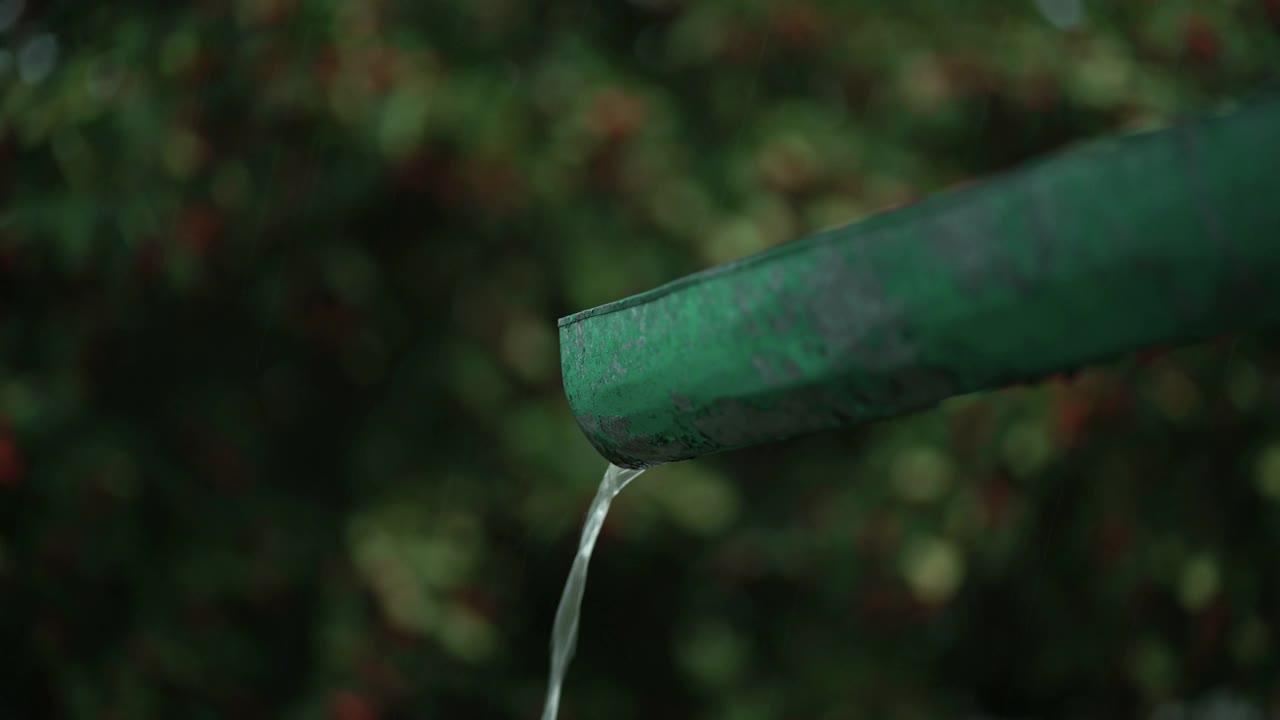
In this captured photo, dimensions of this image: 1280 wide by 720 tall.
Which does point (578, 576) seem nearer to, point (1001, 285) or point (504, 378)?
point (1001, 285)

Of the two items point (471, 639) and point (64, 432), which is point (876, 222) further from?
point (64, 432)

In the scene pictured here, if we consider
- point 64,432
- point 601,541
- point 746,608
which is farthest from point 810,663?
point 64,432

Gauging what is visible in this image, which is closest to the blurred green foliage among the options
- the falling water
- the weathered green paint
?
the falling water

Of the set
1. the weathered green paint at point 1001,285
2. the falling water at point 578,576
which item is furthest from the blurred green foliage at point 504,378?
the weathered green paint at point 1001,285

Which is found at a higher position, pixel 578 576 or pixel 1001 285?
pixel 1001 285

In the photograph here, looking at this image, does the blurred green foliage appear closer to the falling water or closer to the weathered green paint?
the falling water

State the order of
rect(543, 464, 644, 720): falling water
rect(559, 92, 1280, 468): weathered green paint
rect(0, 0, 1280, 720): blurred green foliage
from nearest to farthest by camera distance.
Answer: rect(559, 92, 1280, 468): weathered green paint < rect(543, 464, 644, 720): falling water < rect(0, 0, 1280, 720): blurred green foliage

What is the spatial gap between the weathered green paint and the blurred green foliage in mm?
928

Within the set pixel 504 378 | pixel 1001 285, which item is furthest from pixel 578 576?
pixel 504 378

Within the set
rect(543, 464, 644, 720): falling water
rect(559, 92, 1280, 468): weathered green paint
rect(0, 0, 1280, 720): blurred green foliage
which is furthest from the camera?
rect(0, 0, 1280, 720): blurred green foliage

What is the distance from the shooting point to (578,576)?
76cm

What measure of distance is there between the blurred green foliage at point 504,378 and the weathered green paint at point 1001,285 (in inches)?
36.5

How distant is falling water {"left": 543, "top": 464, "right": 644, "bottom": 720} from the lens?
2.08 ft

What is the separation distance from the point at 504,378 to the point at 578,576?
725mm
